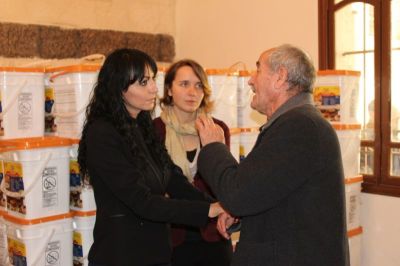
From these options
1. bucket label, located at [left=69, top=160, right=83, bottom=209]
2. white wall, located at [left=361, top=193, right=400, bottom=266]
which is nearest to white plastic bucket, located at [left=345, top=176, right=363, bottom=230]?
white wall, located at [left=361, top=193, right=400, bottom=266]

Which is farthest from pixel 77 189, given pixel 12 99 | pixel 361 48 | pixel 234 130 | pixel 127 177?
pixel 361 48

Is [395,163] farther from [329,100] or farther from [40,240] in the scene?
[40,240]

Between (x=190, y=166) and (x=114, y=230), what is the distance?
0.59 m

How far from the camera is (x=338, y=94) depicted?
2.75 meters

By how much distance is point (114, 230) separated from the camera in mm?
1601

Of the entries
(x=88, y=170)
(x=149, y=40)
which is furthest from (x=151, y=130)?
(x=149, y=40)

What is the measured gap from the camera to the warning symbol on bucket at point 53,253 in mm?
2074

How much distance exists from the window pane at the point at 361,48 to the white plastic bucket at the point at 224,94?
0.92m

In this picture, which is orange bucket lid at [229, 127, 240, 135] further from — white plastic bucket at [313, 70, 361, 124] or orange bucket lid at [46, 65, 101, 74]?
orange bucket lid at [46, 65, 101, 74]

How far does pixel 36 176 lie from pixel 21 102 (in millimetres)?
346

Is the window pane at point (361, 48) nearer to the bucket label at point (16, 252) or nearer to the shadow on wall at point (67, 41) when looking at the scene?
the shadow on wall at point (67, 41)

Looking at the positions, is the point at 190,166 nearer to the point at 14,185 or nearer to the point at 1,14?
the point at 14,185

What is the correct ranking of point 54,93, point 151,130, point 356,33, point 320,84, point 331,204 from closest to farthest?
point 331,204 → point 151,130 → point 54,93 → point 320,84 → point 356,33

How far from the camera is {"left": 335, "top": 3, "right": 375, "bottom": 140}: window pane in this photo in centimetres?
313
